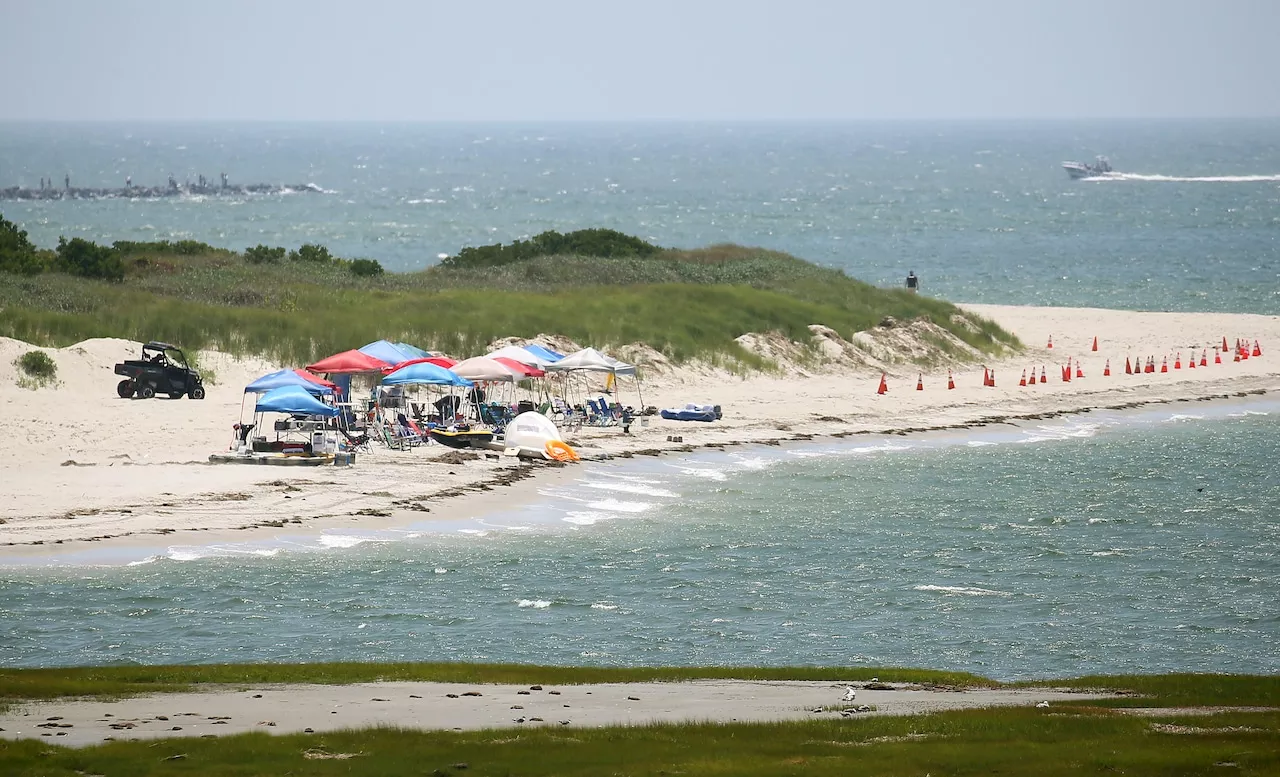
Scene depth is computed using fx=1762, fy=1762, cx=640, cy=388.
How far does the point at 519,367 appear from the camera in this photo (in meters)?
44.5

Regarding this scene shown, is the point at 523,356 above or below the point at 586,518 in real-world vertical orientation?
above

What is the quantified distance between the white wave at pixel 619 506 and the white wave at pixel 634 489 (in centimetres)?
93

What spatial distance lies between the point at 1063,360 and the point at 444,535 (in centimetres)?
3364

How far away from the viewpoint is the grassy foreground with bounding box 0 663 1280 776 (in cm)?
1848

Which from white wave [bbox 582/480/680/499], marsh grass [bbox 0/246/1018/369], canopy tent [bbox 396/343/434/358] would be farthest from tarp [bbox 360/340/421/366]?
white wave [bbox 582/480/680/499]

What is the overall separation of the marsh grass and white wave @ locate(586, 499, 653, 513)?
46.0ft

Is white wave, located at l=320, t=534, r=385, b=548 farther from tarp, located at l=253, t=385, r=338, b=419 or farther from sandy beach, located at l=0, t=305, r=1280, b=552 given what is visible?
tarp, located at l=253, t=385, r=338, b=419

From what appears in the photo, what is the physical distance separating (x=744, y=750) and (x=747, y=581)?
1233cm

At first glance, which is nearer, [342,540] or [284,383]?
[342,540]

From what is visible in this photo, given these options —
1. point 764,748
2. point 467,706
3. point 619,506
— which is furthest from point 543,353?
point 764,748

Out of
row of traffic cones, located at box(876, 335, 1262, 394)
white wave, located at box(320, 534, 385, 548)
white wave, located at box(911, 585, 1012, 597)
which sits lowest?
white wave, located at box(911, 585, 1012, 597)

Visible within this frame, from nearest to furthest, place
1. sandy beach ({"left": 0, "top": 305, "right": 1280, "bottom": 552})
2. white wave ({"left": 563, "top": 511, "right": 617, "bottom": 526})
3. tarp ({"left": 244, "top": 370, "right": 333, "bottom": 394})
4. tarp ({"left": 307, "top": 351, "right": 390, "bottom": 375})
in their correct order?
sandy beach ({"left": 0, "top": 305, "right": 1280, "bottom": 552}) → white wave ({"left": 563, "top": 511, "right": 617, "bottom": 526}) → tarp ({"left": 244, "top": 370, "right": 333, "bottom": 394}) → tarp ({"left": 307, "top": 351, "right": 390, "bottom": 375})

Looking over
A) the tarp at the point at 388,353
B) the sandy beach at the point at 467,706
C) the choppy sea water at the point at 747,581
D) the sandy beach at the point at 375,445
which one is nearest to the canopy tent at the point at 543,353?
the sandy beach at the point at 375,445

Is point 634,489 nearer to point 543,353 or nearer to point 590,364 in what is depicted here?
point 590,364
